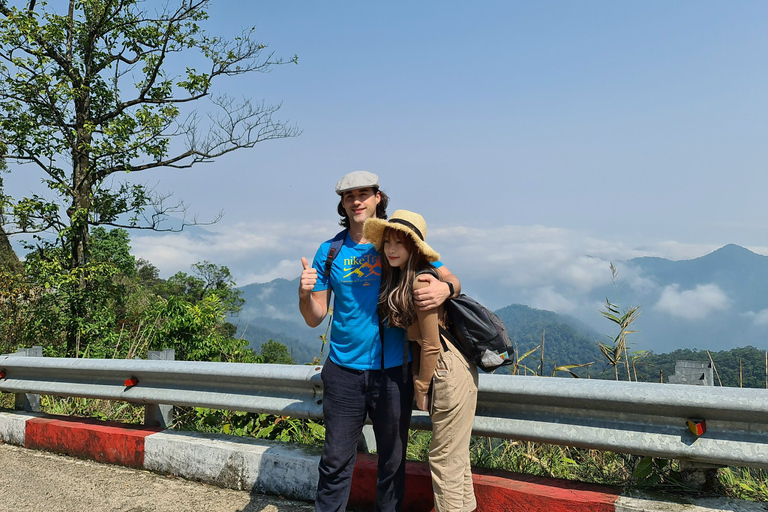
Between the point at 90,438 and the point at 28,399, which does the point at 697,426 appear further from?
the point at 28,399

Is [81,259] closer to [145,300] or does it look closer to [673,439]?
[145,300]

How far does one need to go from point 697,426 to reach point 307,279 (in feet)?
6.10

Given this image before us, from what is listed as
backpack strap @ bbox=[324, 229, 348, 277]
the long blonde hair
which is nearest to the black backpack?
the long blonde hair

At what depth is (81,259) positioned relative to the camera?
1166 centimetres

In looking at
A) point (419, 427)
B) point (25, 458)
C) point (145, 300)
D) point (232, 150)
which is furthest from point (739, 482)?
point (145, 300)

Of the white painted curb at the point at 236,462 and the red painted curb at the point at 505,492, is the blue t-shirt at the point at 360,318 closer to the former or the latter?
the red painted curb at the point at 505,492

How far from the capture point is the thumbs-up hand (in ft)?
8.81

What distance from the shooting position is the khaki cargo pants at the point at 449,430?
8.43 ft

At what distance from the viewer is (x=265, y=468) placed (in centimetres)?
352

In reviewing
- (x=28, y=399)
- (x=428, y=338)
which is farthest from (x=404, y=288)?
(x=28, y=399)

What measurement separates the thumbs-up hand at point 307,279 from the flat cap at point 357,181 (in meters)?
0.42

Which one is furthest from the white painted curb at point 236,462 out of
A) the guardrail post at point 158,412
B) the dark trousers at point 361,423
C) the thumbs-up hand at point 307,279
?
the thumbs-up hand at point 307,279

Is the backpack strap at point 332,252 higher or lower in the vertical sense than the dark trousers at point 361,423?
higher

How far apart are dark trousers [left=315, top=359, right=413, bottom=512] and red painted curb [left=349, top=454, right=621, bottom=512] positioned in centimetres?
30
